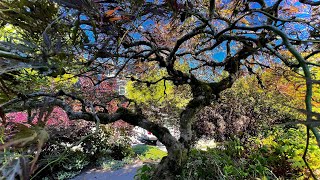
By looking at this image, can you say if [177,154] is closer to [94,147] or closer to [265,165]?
[265,165]

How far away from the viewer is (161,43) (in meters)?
Answer: 4.25

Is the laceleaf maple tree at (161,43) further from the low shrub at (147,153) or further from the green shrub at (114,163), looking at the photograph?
the green shrub at (114,163)

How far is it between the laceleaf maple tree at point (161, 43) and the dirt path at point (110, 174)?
3544mm

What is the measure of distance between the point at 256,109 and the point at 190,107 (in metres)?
4.55

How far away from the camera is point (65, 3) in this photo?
2.27 ft

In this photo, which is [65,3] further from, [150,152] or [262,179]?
[150,152]

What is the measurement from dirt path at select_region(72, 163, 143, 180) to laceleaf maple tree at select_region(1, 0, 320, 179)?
3.54 m

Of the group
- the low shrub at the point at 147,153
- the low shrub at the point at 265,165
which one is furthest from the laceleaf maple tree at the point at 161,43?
the low shrub at the point at 147,153

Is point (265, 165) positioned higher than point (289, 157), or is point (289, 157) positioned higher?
point (289, 157)

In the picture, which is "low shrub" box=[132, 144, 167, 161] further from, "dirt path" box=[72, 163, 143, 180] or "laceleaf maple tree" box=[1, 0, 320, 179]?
"laceleaf maple tree" box=[1, 0, 320, 179]

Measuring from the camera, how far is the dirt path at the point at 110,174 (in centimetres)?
599

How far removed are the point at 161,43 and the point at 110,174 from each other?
3848mm

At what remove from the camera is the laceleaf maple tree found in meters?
0.80

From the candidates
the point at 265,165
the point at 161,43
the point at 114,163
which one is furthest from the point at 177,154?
the point at 114,163
